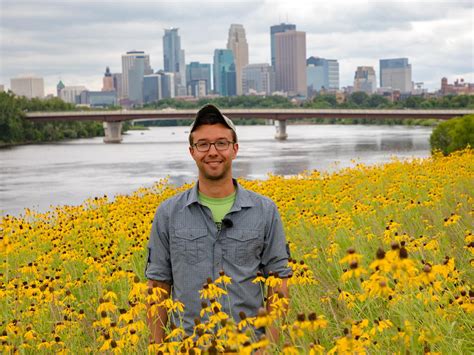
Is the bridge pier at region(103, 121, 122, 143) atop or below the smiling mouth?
below

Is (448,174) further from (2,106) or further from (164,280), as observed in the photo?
(2,106)

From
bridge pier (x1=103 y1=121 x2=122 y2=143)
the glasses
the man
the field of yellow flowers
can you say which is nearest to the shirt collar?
the man

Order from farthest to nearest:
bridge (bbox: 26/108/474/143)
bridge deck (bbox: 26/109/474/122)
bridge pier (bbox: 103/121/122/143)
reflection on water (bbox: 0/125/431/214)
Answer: bridge pier (bbox: 103/121/122/143)
bridge (bbox: 26/108/474/143)
bridge deck (bbox: 26/109/474/122)
reflection on water (bbox: 0/125/431/214)

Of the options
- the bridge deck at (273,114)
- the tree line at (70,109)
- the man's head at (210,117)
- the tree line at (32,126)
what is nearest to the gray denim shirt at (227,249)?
the man's head at (210,117)

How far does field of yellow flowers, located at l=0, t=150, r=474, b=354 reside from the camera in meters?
2.89

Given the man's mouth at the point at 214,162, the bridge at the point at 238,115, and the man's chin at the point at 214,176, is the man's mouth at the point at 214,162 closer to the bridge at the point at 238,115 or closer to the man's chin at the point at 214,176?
the man's chin at the point at 214,176

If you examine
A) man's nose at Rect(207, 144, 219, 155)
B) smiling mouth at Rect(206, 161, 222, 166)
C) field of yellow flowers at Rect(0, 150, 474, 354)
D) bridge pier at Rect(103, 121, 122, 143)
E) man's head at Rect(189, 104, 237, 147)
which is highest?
man's head at Rect(189, 104, 237, 147)

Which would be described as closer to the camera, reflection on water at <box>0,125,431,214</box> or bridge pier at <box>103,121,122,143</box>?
reflection on water at <box>0,125,431,214</box>

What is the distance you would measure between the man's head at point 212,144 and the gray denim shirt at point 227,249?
182 millimetres

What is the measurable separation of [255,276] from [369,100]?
14142cm

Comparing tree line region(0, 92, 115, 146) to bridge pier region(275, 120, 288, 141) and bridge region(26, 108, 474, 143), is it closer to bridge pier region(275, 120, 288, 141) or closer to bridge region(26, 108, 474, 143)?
bridge region(26, 108, 474, 143)

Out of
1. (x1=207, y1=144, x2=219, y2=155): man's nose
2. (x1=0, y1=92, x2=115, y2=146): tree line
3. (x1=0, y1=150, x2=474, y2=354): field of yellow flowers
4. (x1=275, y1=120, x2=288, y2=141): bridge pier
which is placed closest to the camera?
(x1=0, y1=150, x2=474, y2=354): field of yellow flowers

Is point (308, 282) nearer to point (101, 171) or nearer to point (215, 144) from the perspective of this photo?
point (215, 144)

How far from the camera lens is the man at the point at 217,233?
384cm
